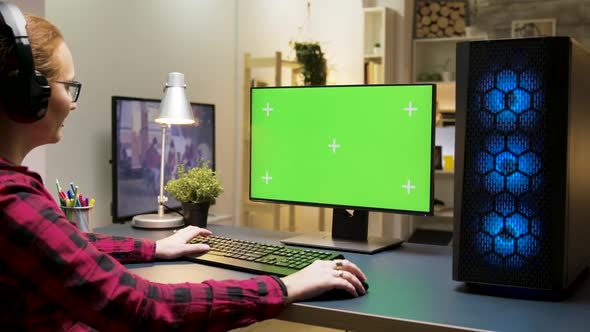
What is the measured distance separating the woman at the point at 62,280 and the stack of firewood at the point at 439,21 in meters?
4.26

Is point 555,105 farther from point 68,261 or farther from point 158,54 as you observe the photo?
point 158,54

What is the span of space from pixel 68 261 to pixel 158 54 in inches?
119

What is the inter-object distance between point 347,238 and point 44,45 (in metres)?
1.00

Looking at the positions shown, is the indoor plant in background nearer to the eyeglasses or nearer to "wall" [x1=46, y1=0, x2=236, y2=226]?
"wall" [x1=46, y1=0, x2=236, y2=226]

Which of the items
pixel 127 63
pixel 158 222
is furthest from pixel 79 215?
pixel 127 63

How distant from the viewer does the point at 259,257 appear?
1.41 metres

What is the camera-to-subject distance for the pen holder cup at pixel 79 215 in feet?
5.70

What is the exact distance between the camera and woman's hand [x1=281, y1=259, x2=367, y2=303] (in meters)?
1.13

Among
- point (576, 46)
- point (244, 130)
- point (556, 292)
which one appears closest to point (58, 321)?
point (556, 292)

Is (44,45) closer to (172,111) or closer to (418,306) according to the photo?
(418,306)

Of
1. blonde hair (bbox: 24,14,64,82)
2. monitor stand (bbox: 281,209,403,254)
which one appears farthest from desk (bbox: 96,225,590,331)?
blonde hair (bbox: 24,14,64,82)

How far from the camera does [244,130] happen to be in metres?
4.55

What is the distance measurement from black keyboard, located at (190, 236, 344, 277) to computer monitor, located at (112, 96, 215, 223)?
5.53 feet

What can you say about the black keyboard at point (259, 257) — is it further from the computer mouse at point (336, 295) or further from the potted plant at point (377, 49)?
the potted plant at point (377, 49)
